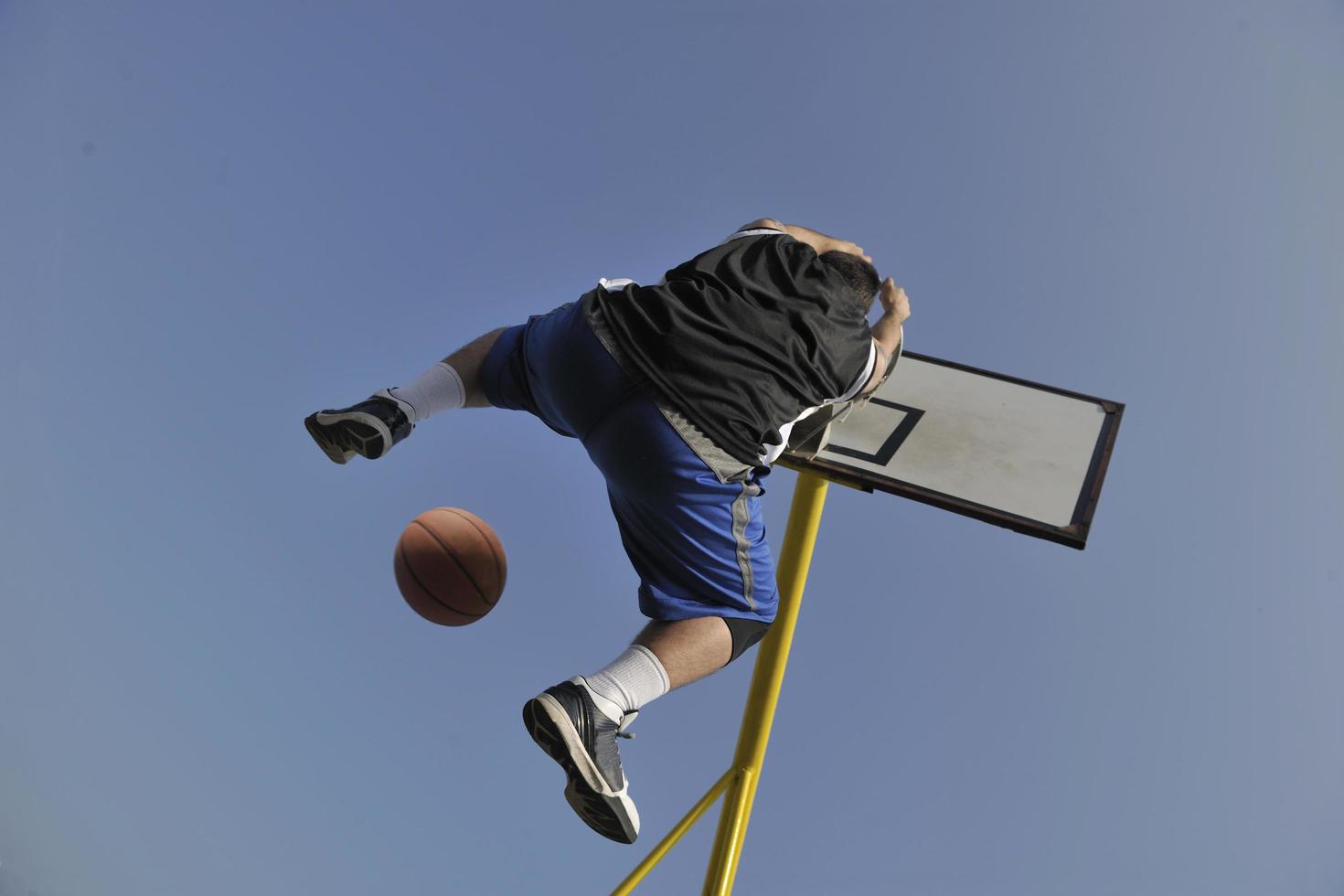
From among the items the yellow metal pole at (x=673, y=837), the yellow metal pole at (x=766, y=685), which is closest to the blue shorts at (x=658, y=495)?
the yellow metal pole at (x=766, y=685)

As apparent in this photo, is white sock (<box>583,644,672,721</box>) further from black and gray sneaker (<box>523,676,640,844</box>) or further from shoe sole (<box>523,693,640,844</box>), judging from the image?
shoe sole (<box>523,693,640,844</box>)

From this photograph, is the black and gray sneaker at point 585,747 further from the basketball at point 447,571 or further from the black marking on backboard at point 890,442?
the black marking on backboard at point 890,442

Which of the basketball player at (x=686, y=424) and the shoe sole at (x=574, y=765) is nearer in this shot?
the shoe sole at (x=574, y=765)

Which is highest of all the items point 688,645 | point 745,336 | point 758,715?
point 745,336

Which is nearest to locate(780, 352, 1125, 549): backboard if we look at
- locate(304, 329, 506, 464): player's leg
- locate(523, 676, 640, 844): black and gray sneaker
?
locate(304, 329, 506, 464): player's leg

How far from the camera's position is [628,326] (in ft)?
11.9

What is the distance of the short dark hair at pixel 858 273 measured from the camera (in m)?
4.02

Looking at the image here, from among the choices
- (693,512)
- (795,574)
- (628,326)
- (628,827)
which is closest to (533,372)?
(628,326)

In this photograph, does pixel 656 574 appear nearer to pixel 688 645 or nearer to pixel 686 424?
pixel 688 645

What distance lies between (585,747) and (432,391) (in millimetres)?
1378

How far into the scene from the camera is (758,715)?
551 cm

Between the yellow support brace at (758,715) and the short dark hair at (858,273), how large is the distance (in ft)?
3.77

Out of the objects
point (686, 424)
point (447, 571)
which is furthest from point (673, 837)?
point (686, 424)

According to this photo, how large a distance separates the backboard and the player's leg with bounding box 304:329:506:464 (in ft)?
4.02
